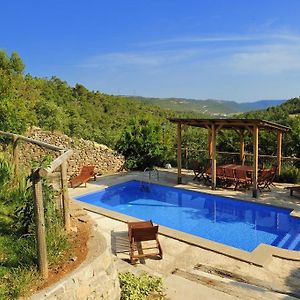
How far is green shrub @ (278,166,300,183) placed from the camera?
42.1 feet

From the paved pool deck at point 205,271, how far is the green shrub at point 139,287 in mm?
191

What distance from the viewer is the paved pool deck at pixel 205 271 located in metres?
4.88

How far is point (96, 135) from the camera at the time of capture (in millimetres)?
19266

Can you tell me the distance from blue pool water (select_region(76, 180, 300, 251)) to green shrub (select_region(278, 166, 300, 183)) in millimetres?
3160

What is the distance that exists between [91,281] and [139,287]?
3.84ft

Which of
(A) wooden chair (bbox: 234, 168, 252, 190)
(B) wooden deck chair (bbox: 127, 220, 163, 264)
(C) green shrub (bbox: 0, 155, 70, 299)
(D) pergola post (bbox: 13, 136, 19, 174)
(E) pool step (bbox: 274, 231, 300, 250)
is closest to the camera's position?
(C) green shrub (bbox: 0, 155, 70, 299)

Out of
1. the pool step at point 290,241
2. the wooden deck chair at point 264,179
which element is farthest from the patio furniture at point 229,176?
the pool step at point 290,241

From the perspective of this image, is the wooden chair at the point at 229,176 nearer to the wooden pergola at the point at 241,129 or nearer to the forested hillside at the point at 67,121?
the wooden pergola at the point at 241,129

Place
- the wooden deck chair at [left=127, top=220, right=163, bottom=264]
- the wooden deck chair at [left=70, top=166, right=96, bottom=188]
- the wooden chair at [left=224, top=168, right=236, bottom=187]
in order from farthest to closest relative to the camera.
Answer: the wooden deck chair at [left=70, top=166, right=96, bottom=188]
the wooden chair at [left=224, top=168, right=236, bottom=187]
the wooden deck chair at [left=127, top=220, right=163, bottom=264]

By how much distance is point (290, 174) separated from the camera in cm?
1298

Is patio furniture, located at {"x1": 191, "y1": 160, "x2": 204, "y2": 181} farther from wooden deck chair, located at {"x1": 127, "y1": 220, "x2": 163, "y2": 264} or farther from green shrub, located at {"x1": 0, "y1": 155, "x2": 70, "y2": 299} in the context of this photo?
green shrub, located at {"x1": 0, "y1": 155, "x2": 70, "y2": 299}

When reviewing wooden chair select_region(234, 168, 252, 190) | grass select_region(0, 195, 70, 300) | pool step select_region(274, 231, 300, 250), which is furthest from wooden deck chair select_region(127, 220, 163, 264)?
wooden chair select_region(234, 168, 252, 190)

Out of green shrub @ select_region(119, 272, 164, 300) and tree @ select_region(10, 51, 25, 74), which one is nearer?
green shrub @ select_region(119, 272, 164, 300)

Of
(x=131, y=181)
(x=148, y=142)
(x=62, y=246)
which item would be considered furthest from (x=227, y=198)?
(x=62, y=246)
